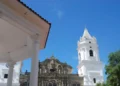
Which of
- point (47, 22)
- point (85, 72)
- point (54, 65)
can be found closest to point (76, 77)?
A: point (85, 72)

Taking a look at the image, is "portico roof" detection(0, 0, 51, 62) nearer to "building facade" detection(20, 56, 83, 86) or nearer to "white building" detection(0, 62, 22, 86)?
"white building" detection(0, 62, 22, 86)

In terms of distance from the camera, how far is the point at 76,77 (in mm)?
42969

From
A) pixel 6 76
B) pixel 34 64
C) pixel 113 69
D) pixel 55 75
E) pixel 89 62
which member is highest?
pixel 89 62

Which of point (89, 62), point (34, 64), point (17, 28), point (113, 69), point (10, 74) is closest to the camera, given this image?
point (34, 64)

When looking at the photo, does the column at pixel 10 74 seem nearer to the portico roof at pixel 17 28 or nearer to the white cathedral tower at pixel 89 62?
the portico roof at pixel 17 28

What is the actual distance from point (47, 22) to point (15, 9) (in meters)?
1.59

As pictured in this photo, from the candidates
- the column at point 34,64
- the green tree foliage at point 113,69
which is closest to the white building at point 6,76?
the green tree foliage at point 113,69

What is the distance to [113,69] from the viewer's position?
2447 cm

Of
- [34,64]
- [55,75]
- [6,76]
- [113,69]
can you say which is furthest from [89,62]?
[34,64]

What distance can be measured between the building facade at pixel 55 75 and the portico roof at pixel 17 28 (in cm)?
2974

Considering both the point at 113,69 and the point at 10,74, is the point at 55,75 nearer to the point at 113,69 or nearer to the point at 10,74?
the point at 113,69

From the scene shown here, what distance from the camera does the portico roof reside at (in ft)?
27.2

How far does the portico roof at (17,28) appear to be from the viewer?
8297mm

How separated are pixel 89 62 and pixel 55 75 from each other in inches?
292
